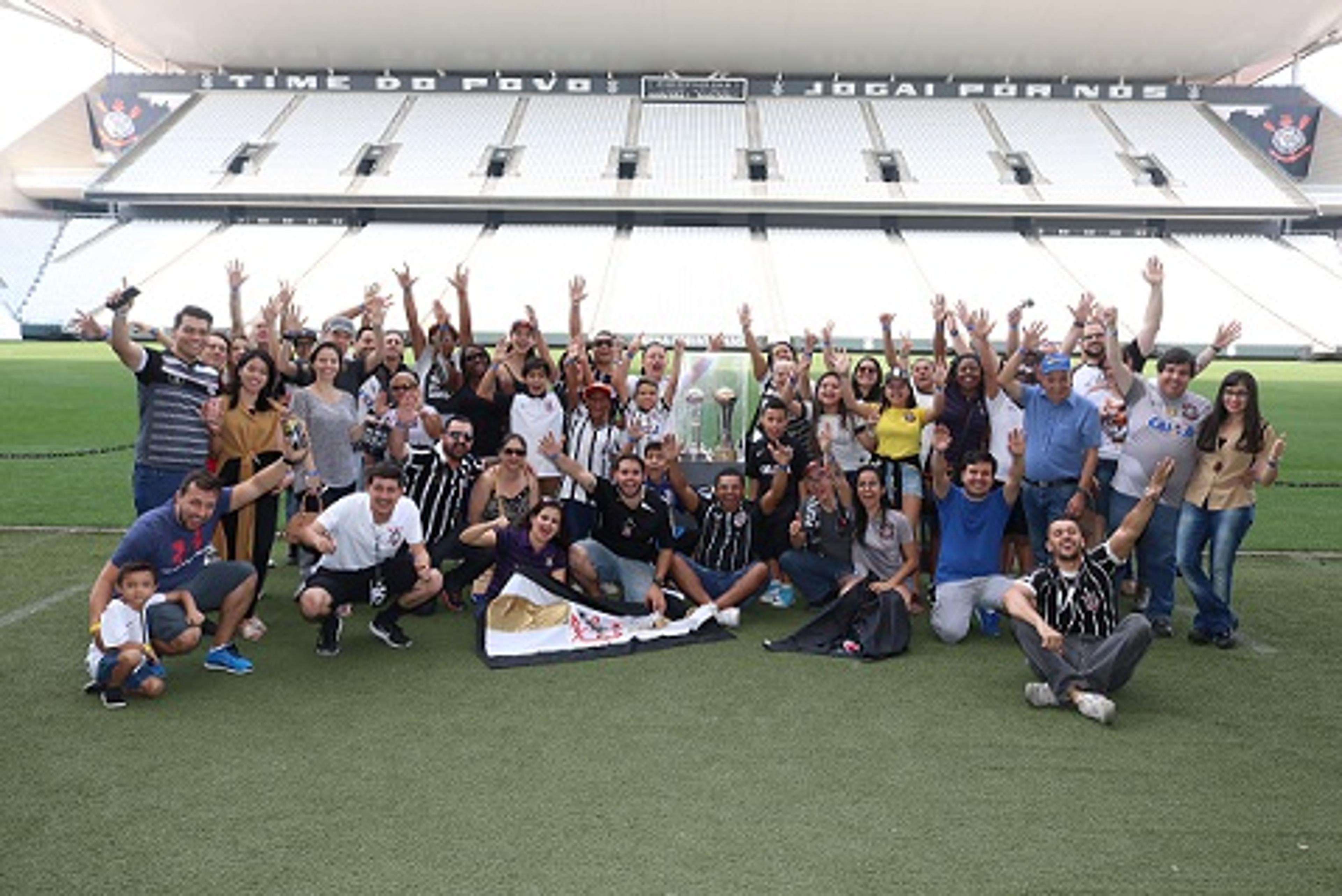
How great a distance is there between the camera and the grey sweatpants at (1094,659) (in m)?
5.13

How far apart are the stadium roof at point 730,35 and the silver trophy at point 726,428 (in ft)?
101

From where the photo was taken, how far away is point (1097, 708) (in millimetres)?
4980

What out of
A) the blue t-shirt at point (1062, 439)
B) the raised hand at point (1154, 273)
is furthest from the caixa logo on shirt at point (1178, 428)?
the raised hand at point (1154, 273)

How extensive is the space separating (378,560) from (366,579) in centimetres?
13

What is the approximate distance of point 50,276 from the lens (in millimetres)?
31828

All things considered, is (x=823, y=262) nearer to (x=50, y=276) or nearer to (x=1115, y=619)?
(x=50, y=276)

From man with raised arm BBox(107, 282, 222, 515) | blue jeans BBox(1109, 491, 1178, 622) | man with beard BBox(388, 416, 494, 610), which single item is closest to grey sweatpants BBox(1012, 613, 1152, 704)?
blue jeans BBox(1109, 491, 1178, 622)

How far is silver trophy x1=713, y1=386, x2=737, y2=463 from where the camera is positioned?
26.7 feet

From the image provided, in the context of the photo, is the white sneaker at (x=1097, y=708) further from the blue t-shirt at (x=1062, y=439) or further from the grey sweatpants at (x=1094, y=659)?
the blue t-shirt at (x=1062, y=439)

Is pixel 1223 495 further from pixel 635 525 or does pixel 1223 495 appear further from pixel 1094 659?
pixel 635 525

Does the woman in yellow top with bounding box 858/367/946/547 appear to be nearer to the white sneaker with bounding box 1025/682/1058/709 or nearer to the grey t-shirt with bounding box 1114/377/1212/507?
the grey t-shirt with bounding box 1114/377/1212/507

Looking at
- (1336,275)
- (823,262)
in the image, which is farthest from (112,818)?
(1336,275)

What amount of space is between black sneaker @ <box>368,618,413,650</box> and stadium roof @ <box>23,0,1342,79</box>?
33.4 metres

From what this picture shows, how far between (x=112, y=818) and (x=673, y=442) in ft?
13.0
